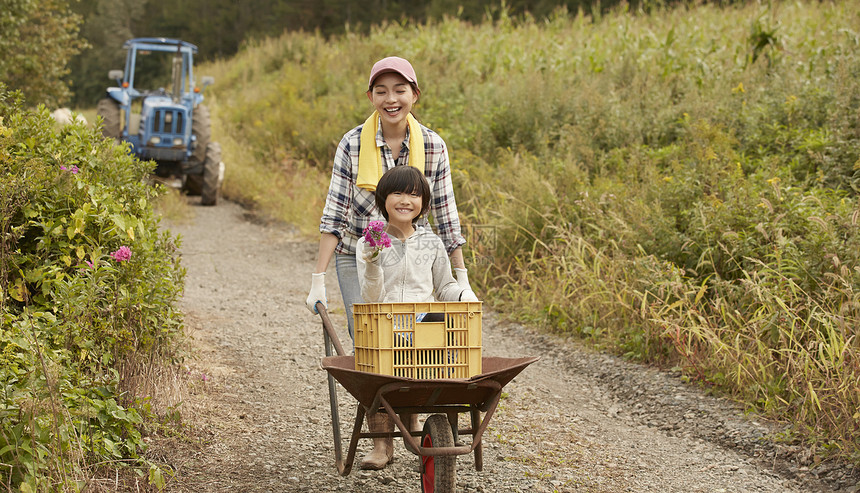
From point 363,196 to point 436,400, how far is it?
3.81ft

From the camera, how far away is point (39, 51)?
1611cm

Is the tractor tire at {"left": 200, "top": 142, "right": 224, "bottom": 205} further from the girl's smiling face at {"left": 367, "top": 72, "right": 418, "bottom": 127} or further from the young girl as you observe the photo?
the young girl

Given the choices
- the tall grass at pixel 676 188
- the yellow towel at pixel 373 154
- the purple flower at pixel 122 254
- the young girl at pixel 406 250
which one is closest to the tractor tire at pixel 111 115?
the tall grass at pixel 676 188

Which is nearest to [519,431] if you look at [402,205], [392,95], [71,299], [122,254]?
[402,205]

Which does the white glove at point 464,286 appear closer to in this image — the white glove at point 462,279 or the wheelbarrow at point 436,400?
the white glove at point 462,279

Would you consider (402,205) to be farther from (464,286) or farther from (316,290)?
(316,290)

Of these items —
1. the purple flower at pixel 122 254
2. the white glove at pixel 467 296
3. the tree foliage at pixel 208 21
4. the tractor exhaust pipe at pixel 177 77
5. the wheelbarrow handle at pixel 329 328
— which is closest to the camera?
the white glove at pixel 467 296

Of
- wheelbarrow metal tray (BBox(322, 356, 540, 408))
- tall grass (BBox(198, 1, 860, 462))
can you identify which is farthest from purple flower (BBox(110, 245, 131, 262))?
tall grass (BBox(198, 1, 860, 462))

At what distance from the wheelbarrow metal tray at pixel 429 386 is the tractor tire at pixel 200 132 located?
1191 centimetres

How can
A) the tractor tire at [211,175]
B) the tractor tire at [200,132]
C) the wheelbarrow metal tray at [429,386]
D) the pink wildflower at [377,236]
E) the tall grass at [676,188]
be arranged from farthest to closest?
1. the tractor tire at [200,132]
2. the tractor tire at [211,175]
3. the tall grass at [676,188]
4. the pink wildflower at [377,236]
5. the wheelbarrow metal tray at [429,386]

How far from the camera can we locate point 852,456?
4117mm

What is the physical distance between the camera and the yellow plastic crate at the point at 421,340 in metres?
3.06

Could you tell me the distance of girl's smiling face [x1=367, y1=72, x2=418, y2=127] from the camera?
3.72 m

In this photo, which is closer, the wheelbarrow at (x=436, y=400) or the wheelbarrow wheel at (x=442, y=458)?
the wheelbarrow at (x=436, y=400)
